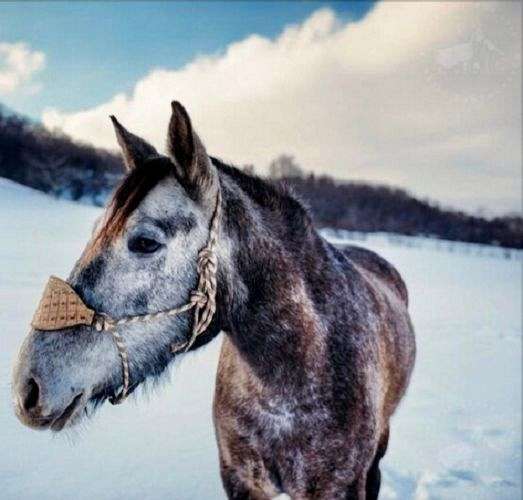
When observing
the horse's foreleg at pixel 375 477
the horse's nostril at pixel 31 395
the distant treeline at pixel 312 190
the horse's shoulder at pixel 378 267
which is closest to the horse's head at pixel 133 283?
the horse's nostril at pixel 31 395

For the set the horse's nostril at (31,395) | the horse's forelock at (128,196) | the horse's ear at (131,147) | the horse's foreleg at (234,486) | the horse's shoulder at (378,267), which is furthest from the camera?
the horse's shoulder at (378,267)

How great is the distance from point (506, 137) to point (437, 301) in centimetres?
363

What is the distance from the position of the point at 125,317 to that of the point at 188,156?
0.51 m

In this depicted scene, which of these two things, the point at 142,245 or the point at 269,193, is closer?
the point at 142,245

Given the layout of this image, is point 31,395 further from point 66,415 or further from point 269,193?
point 269,193

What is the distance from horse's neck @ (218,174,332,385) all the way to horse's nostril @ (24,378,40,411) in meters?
0.58

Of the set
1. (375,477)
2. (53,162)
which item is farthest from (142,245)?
(375,477)

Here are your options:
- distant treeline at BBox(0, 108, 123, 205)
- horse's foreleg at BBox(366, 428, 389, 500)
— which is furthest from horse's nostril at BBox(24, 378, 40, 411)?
horse's foreleg at BBox(366, 428, 389, 500)

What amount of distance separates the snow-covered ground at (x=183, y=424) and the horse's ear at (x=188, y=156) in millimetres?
727

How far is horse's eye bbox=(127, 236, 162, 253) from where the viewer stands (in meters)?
1.14

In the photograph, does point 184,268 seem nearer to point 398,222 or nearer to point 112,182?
point 112,182

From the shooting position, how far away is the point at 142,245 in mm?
1153

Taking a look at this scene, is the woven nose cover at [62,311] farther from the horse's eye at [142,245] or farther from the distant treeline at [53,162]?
the distant treeline at [53,162]

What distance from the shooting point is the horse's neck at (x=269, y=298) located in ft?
4.44
